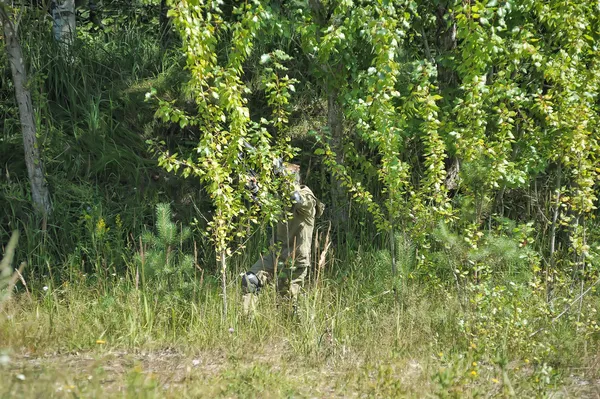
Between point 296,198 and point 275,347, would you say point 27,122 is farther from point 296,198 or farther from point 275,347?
point 275,347

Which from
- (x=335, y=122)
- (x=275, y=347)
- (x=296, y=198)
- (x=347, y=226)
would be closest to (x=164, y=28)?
(x=335, y=122)

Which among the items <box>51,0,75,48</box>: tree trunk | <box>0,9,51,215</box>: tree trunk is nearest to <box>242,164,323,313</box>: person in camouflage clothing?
<box>0,9,51,215</box>: tree trunk

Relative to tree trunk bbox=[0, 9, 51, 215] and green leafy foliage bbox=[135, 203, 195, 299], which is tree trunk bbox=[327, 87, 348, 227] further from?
tree trunk bbox=[0, 9, 51, 215]

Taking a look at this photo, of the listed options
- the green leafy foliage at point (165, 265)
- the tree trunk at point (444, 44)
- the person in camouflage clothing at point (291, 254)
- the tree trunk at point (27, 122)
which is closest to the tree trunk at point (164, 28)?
the tree trunk at point (27, 122)

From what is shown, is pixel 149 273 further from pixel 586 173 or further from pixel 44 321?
pixel 586 173

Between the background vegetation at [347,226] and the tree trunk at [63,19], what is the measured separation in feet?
3.78

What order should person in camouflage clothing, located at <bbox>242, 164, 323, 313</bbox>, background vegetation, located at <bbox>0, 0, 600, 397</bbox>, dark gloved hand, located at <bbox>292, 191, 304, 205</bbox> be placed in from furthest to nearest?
person in camouflage clothing, located at <bbox>242, 164, 323, 313</bbox>, dark gloved hand, located at <bbox>292, 191, 304, 205</bbox>, background vegetation, located at <bbox>0, 0, 600, 397</bbox>

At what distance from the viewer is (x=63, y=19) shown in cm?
880

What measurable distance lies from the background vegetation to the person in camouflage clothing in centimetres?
14

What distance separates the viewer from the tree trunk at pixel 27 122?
23.0ft

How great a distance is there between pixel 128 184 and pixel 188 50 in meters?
2.93

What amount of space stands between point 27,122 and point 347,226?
331cm

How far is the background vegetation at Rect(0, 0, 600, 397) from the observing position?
4.95m

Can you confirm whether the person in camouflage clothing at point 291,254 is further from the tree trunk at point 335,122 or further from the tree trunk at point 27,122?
the tree trunk at point 27,122
